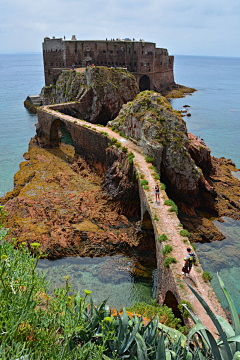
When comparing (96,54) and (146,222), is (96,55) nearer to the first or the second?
(96,54)

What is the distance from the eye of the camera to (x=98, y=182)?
28641 mm

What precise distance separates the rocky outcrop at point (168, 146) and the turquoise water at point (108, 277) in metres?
8.24

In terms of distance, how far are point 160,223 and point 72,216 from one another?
29.2 feet

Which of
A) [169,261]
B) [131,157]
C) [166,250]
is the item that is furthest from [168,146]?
[169,261]

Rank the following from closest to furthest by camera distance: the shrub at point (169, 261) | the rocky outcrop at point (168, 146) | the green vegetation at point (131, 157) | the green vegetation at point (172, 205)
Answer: the shrub at point (169, 261) < the green vegetation at point (172, 205) < the green vegetation at point (131, 157) < the rocky outcrop at point (168, 146)

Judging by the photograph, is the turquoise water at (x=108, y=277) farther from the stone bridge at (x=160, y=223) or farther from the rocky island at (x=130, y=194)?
the stone bridge at (x=160, y=223)

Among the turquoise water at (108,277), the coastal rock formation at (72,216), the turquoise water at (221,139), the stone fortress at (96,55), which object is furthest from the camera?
the stone fortress at (96,55)

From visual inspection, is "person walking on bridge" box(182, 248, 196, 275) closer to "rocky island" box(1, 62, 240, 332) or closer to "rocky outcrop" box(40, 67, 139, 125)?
"rocky island" box(1, 62, 240, 332)

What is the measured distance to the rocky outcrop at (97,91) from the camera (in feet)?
148

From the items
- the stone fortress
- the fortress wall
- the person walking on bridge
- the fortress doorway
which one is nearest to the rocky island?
the person walking on bridge

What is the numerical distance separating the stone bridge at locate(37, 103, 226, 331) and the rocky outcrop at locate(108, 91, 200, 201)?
153 centimetres

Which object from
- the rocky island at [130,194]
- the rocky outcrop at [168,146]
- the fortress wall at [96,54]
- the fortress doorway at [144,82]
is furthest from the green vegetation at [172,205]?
the fortress doorway at [144,82]

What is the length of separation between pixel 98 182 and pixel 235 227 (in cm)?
1345

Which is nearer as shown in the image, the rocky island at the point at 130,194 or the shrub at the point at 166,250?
the shrub at the point at 166,250
